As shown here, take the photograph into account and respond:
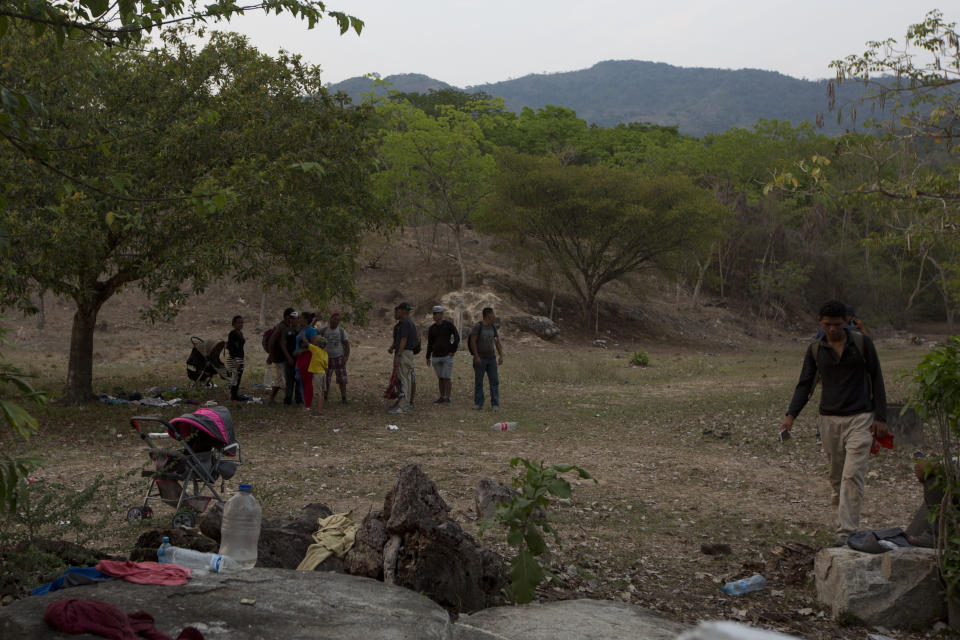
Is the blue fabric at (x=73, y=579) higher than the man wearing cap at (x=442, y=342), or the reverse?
the man wearing cap at (x=442, y=342)

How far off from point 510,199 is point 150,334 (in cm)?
1658

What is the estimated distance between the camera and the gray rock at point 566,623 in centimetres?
393

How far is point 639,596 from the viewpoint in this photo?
5.43m

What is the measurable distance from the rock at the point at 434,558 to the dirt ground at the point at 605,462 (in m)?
0.60

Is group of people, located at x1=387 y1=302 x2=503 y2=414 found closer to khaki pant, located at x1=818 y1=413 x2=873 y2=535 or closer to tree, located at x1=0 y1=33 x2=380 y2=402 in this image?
tree, located at x1=0 y1=33 x2=380 y2=402

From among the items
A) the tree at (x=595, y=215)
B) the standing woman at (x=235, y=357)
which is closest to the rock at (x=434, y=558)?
the standing woman at (x=235, y=357)

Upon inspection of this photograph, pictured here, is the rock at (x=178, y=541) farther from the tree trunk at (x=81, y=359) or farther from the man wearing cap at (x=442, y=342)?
the tree trunk at (x=81, y=359)

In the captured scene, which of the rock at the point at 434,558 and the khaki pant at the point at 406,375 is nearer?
the rock at the point at 434,558

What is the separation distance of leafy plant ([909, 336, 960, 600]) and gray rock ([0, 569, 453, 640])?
3312 mm

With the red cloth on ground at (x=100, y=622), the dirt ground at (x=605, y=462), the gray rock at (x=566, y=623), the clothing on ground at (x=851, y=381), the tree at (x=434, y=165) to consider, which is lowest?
the dirt ground at (x=605, y=462)

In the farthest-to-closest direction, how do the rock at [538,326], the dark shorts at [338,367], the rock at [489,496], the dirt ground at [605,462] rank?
the rock at [538,326]
the dark shorts at [338,367]
the rock at [489,496]
the dirt ground at [605,462]

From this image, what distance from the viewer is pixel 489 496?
6.82 m

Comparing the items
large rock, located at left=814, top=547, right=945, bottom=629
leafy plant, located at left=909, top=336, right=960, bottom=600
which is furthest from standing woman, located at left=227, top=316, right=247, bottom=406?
leafy plant, located at left=909, top=336, right=960, bottom=600

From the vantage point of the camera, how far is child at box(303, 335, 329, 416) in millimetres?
12648
